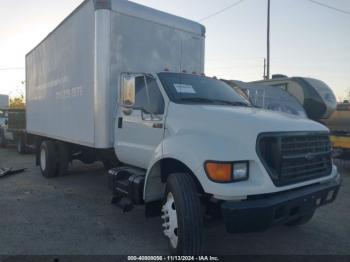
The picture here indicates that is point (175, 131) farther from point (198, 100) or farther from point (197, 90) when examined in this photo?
point (197, 90)

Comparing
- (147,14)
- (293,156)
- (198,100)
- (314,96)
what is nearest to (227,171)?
(293,156)

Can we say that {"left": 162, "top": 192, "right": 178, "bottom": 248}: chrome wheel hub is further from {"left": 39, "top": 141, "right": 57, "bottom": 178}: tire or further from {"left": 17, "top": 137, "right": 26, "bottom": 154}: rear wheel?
{"left": 17, "top": 137, "right": 26, "bottom": 154}: rear wheel

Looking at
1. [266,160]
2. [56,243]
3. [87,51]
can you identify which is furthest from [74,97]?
[266,160]

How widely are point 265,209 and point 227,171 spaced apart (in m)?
0.50

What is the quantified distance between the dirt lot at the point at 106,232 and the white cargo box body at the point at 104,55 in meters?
1.19

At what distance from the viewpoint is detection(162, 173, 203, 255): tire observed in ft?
11.9

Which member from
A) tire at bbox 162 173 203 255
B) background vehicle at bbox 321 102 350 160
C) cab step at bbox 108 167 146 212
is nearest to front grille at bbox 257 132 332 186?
tire at bbox 162 173 203 255

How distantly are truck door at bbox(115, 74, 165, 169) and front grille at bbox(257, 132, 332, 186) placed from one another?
4.87 ft

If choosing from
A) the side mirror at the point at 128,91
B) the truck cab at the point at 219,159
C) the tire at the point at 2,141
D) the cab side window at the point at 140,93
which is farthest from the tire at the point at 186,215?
the tire at the point at 2,141

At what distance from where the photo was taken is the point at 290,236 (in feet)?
16.1

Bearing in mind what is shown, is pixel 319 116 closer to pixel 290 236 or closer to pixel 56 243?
pixel 290 236

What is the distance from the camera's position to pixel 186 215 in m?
3.64

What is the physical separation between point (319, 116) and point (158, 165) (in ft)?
28.3

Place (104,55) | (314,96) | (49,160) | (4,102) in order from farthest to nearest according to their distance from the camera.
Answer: (4,102), (314,96), (49,160), (104,55)
